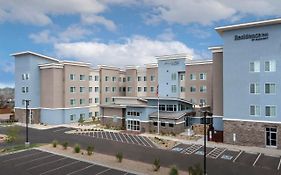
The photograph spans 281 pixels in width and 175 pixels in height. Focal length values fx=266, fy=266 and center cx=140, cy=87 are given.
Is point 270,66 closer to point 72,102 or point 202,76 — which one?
point 202,76

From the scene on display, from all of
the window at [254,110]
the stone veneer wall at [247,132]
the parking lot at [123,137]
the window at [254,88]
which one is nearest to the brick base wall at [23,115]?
the parking lot at [123,137]

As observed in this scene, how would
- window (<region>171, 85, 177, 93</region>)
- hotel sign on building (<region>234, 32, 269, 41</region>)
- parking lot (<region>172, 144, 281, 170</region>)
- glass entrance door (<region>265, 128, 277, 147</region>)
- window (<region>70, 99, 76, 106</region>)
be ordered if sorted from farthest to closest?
window (<region>70, 99, 76, 106</region>) → window (<region>171, 85, 177, 93</region>) → hotel sign on building (<region>234, 32, 269, 41</region>) → glass entrance door (<region>265, 128, 277, 147</region>) → parking lot (<region>172, 144, 281, 170</region>)

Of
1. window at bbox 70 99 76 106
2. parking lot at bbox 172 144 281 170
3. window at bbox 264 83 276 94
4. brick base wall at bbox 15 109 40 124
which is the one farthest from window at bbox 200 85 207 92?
brick base wall at bbox 15 109 40 124

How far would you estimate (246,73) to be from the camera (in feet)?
118

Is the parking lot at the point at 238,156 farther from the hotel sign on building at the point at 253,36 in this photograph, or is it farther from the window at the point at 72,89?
the window at the point at 72,89

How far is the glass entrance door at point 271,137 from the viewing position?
1342 inches

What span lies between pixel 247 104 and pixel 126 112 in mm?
21562

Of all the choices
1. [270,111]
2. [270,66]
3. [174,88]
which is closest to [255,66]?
[270,66]

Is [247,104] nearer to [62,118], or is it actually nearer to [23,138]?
[23,138]

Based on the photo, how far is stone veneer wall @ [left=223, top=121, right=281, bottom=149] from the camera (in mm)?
34594

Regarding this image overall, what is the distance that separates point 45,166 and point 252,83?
A: 89.6ft

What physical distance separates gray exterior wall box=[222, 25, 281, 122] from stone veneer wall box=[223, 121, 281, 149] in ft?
2.58

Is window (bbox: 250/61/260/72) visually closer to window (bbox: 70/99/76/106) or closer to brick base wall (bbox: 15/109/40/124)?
window (bbox: 70/99/76/106)

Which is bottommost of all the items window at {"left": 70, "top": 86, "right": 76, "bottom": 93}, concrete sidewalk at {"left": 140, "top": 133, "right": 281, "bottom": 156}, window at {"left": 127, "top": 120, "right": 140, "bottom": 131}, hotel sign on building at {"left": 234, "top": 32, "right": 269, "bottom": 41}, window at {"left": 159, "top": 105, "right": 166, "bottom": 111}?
concrete sidewalk at {"left": 140, "top": 133, "right": 281, "bottom": 156}
